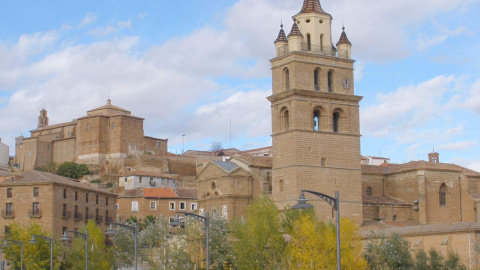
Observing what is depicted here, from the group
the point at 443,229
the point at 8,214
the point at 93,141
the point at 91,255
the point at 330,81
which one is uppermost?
the point at 93,141

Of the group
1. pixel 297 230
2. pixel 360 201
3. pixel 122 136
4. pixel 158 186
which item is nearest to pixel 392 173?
pixel 360 201

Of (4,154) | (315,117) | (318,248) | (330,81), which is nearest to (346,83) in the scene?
(330,81)

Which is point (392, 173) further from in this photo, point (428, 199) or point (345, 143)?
point (345, 143)

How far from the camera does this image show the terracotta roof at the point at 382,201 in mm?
72438

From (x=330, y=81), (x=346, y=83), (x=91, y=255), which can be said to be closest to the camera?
(x=91, y=255)

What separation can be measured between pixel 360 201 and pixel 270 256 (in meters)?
23.6

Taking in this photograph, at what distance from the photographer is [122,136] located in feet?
400

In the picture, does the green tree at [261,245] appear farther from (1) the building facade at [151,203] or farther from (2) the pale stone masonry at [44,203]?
(1) the building facade at [151,203]

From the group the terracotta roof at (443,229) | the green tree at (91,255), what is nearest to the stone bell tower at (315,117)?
the terracotta roof at (443,229)

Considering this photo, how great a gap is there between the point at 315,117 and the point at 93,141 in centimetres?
6014

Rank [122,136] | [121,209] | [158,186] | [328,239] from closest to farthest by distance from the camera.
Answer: [328,239] < [121,209] < [158,186] < [122,136]

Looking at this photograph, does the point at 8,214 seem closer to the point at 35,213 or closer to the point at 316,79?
the point at 35,213

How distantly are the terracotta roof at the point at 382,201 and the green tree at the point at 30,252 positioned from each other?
2603 cm

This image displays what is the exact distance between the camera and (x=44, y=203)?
6919 centimetres
